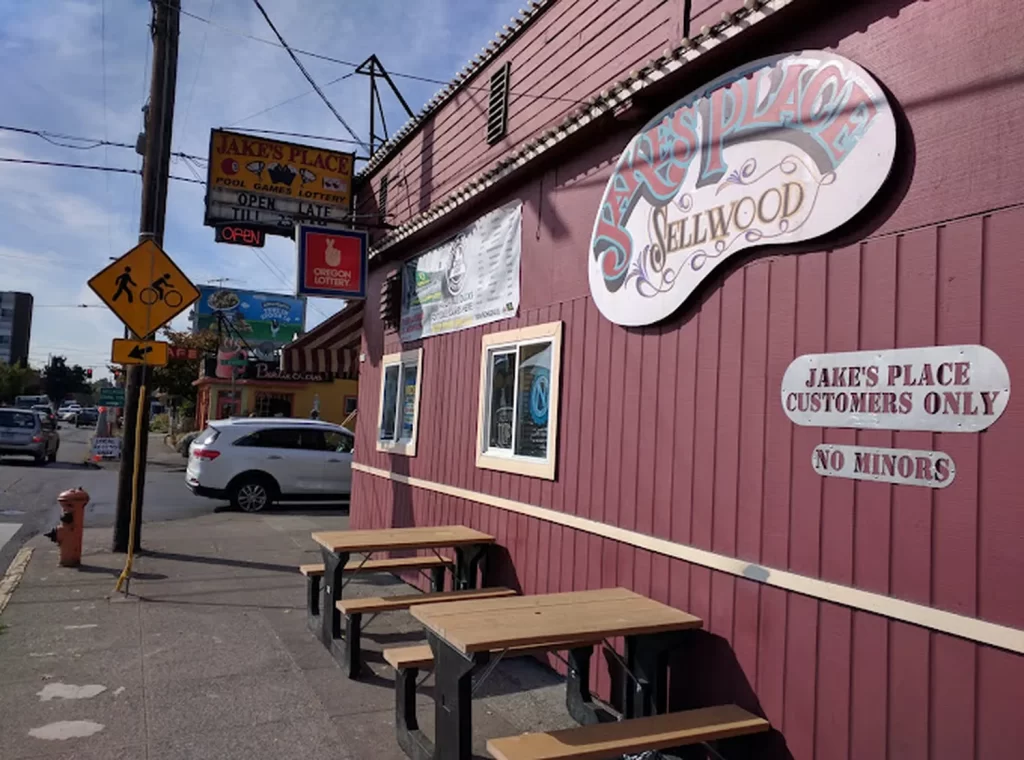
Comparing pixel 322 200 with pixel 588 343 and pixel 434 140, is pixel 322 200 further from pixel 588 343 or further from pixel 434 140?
pixel 588 343

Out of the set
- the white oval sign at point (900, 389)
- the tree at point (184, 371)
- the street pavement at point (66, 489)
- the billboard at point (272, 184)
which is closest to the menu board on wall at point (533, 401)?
the white oval sign at point (900, 389)

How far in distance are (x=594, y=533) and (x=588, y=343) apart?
4.13ft

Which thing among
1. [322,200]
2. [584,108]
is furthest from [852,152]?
[322,200]

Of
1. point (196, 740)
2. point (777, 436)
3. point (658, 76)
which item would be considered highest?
point (658, 76)

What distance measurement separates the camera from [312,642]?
641 cm

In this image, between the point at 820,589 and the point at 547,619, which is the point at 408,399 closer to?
the point at 547,619

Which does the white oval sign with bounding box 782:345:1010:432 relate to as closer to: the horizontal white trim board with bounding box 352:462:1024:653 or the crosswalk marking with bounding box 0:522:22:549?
the horizontal white trim board with bounding box 352:462:1024:653

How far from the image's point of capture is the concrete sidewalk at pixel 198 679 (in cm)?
452

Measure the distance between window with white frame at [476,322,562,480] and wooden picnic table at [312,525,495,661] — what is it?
64cm

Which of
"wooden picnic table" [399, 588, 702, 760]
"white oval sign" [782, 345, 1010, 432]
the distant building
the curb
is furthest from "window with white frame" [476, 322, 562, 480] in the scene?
the distant building

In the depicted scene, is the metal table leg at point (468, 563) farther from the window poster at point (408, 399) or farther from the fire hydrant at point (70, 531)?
the fire hydrant at point (70, 531)

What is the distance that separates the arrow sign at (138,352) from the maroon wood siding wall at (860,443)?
538cm

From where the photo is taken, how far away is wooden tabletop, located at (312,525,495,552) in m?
6.06

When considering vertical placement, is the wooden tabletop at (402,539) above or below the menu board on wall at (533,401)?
below
